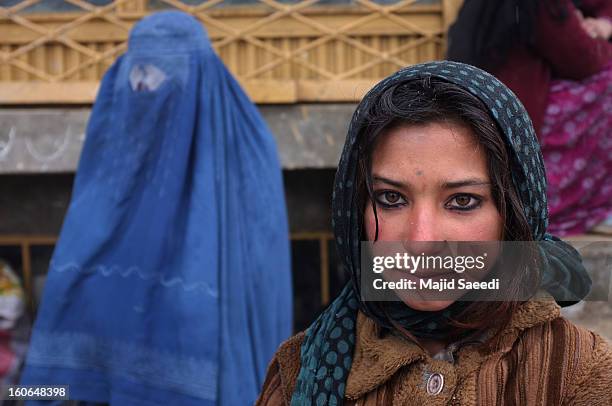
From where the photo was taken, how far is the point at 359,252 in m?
1.05

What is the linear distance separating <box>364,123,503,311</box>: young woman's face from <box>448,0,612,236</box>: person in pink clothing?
1800 millimetres

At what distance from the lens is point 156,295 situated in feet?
8.05

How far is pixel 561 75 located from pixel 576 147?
26 cm

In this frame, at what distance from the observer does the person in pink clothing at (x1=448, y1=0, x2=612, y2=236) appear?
2635 millimetres

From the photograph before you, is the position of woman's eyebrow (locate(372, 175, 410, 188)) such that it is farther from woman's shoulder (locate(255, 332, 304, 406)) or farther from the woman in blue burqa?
the woman in blue burqa

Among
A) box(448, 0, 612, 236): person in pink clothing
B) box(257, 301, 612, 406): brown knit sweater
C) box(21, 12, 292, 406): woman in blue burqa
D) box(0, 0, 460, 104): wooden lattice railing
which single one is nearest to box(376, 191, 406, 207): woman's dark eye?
box(257, 301, 612, 406): brown knit sweater

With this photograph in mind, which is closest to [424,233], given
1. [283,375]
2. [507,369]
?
[507,369]

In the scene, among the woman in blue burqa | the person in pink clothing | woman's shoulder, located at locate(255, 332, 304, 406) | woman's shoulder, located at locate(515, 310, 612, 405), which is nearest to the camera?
woman's shoulder, located at locate(515, 310, 612, 405)

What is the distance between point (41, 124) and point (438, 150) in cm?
244

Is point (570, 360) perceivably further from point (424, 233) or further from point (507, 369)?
point (424, 233)

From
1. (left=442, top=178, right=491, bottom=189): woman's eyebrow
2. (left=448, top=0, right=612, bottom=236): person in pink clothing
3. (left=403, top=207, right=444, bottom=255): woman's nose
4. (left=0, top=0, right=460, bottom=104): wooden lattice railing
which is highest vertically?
(left=0, top=0, right=460, bottom=104): wooden lattice railing

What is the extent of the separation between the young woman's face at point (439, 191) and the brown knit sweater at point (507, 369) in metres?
0.08

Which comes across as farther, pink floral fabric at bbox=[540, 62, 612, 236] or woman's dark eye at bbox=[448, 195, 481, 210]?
pink floral fabric at bbox=[540, 62, 612, 236]

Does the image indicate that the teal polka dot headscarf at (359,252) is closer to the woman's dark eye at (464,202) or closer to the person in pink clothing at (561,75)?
the woman's dark eye at (464,202)
